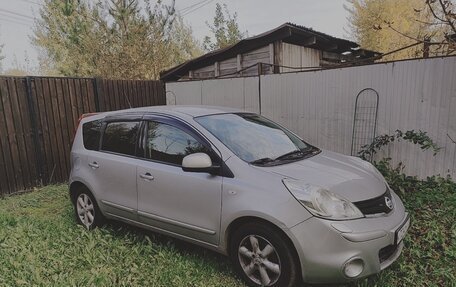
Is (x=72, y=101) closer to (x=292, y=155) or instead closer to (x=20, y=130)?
(x=20, y=130)

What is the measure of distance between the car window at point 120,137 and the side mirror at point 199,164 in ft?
3.40

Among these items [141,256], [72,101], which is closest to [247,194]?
[141,256]

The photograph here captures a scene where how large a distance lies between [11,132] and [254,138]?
4.98 m

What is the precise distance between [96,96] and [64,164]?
165 centimetres

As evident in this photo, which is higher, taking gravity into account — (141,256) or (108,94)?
(108,94)

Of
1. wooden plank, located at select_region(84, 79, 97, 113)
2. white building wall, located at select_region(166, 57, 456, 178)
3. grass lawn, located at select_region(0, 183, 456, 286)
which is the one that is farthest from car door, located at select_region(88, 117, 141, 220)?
white building wall, located at select_region(166, 57, 456, 178)

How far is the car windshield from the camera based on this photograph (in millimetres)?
3057

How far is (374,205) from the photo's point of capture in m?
2.63

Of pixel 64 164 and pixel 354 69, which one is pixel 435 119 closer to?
pixel 354 69

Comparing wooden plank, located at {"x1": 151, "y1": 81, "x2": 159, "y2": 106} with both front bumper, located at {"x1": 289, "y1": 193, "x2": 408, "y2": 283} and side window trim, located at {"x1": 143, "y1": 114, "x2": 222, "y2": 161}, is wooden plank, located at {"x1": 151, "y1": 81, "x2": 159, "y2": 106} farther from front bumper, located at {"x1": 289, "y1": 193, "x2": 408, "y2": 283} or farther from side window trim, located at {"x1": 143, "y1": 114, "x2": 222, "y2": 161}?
front bumper, located at {"x1": 289, "y1": 193, "x2": 408, "y2": 283}

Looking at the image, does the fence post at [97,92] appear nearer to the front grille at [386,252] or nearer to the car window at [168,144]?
the car window at [168,144]

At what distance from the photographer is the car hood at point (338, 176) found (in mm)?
2621

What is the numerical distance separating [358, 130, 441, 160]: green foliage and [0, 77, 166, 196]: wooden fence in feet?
18.6

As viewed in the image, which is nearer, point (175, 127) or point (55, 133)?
point (175, 127)
